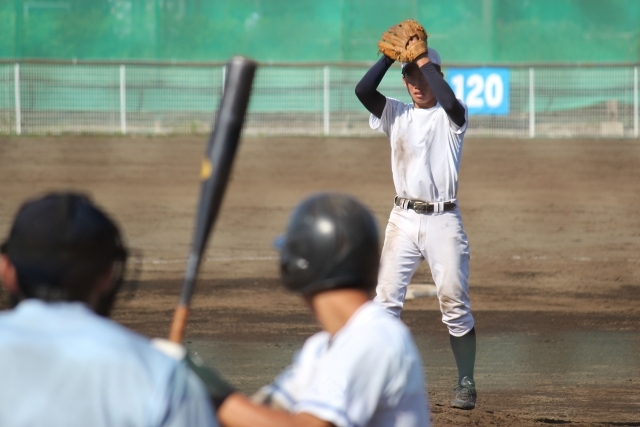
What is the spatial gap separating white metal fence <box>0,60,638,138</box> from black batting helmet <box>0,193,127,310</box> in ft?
62.9

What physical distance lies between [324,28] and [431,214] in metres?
17.2

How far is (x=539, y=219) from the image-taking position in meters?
14.7

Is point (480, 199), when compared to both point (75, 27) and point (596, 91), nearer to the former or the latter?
point (596, 91)

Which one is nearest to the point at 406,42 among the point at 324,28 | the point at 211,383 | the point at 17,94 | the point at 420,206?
the point at 420,206

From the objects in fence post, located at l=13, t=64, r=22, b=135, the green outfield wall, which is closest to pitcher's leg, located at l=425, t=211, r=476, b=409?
fence post, located at l=13, t=64, r=22, b=135

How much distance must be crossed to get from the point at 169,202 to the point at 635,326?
27.9 feet

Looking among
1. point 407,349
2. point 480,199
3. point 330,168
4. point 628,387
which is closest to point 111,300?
point 407,349

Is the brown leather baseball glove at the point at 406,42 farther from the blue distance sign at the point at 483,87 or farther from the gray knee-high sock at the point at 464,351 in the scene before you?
the blue distance sign at the point at 483,87

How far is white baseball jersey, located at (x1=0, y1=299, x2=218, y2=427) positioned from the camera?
5.71 feet

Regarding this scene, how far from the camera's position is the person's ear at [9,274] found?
6.59 feet

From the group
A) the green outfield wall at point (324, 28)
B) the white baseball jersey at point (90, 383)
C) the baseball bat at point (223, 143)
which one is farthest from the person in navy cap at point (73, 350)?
the green outfield wall at point (324, 28)

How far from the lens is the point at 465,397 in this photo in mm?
5984

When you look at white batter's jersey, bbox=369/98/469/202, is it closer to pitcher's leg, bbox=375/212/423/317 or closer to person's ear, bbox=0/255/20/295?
pitcher's leg, bbox=375/212/423/317

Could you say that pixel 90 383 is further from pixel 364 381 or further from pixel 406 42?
pixel 406 42
